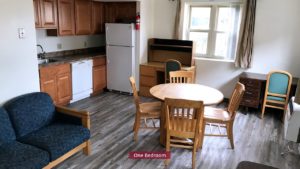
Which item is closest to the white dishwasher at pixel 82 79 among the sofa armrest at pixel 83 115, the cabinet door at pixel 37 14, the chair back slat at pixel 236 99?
the cabinet door at pixel 37 14

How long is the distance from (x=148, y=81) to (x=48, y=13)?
7.82 ft

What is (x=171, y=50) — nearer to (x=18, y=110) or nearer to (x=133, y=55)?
(x=133, y=55)

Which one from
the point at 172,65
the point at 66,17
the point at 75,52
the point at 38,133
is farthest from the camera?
the point at 75,52

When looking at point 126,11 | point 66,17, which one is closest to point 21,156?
point 66,17

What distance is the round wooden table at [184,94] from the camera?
3.13 meters

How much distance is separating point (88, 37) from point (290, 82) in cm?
431

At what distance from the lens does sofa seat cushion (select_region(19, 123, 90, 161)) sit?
255cm

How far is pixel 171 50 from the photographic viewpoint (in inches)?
222

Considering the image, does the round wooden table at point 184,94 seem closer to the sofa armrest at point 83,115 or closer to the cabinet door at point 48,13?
the sofa armrest at point 83,115

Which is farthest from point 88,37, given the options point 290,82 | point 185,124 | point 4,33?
point 290,82

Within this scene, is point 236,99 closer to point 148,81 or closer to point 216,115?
point 216,115

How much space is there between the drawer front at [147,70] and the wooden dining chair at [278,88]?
2.25 meters

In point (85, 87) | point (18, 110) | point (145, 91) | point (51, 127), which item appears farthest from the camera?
point (145, 91)

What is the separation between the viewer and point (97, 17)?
5.58 m
